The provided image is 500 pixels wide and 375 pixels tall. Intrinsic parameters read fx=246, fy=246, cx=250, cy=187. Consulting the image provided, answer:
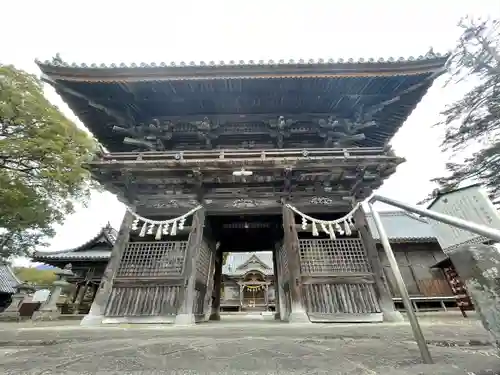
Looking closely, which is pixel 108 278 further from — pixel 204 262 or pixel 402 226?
pixel 402 226

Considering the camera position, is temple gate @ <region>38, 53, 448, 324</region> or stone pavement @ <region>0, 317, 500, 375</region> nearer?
stone pavement @ <region>0, 317, 500, 375</region>

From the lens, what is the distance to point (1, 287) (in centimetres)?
2469

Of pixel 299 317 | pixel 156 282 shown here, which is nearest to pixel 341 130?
pixel 299 317

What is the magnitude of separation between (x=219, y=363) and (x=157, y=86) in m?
6.69

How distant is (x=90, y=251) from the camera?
1761cm

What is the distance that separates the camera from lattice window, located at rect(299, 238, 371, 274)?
6.08m

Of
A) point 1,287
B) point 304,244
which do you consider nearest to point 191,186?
point 304,244

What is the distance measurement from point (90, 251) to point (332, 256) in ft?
58.7

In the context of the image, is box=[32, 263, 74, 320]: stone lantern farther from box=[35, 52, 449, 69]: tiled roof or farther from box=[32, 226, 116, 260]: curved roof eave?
box=[35, 52, 449, 69]: tiled roof

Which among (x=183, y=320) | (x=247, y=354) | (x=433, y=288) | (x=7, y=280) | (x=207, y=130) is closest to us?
(x=247, y=354)

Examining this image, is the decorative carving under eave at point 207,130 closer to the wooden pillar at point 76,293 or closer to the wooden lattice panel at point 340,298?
the wooden lattice panel at point 340,298

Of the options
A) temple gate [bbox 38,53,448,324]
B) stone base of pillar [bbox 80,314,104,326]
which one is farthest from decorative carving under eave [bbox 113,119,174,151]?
stone base of pillar [bbox 80,314,104,326]

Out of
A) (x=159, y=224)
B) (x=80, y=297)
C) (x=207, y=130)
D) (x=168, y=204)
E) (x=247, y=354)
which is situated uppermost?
(x=207, y=130)

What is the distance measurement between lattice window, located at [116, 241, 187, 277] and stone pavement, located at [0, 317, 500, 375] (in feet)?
8.75
